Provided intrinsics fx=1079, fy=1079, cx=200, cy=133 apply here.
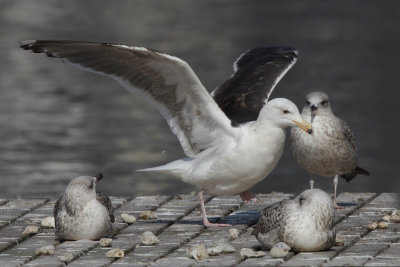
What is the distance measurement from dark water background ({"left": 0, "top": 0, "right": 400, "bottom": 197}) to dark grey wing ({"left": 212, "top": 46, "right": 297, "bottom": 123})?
2067 mm

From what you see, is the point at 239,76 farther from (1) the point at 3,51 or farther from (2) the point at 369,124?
(1) the point at 3,51

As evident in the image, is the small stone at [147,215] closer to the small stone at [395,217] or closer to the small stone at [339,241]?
the small stone at [339,241]

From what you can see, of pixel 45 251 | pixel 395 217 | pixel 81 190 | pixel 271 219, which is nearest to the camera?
pixel 45 251

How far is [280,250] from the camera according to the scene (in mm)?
7566

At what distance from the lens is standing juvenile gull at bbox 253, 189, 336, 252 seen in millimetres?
7645

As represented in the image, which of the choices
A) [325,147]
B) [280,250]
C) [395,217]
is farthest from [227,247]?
[325,147]

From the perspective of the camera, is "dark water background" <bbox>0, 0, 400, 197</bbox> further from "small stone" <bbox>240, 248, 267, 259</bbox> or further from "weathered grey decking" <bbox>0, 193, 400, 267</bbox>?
"small stone" <bbox>240, 248, 267, 259</bbox>

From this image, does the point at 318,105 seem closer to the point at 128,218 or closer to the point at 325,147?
the point at 325,147

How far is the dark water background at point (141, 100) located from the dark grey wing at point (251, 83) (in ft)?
6.78

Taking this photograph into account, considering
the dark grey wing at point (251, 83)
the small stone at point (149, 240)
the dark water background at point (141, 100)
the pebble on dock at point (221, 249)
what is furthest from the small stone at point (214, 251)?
the dark water background at point (141, 100)

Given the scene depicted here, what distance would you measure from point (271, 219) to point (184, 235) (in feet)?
2.87

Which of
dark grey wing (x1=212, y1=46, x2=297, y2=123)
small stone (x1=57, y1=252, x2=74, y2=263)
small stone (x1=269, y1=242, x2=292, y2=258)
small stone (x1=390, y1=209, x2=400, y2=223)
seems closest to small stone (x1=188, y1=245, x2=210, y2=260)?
small stone (x1=269, y1=242, x2=292, y2=258)

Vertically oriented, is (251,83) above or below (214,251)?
above

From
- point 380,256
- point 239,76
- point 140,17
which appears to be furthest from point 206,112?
point 140,17
